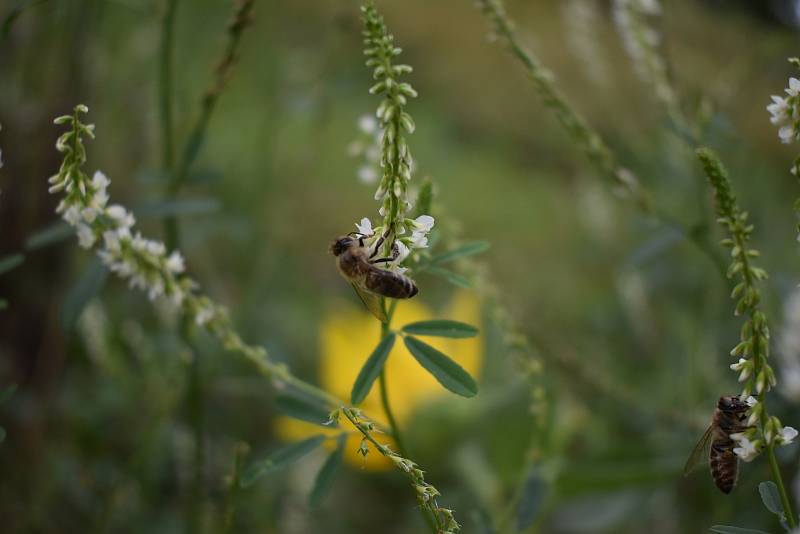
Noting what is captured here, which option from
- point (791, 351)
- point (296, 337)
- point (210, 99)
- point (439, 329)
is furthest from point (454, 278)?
point (296, 337)

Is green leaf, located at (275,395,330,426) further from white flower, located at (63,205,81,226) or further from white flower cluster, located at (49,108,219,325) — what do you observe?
white flower, located at (63,205,81,226)

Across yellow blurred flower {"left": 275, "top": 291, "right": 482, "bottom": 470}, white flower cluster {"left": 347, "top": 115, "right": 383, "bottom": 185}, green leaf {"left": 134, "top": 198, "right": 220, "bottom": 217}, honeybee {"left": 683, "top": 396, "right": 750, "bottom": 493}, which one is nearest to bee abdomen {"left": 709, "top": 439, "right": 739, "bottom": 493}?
honeybee {"left": 683, "top": 396, "right": 750, "bottom": 493}

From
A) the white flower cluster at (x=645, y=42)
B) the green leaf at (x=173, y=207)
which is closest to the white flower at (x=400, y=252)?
the green leaf at (x=173, y=207)

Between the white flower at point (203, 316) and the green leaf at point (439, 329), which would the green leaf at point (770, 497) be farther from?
the white flower at point (203, 316)

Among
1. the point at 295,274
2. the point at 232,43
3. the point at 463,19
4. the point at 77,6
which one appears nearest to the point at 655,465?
the point at 232,43

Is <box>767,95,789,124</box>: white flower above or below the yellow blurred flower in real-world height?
above
